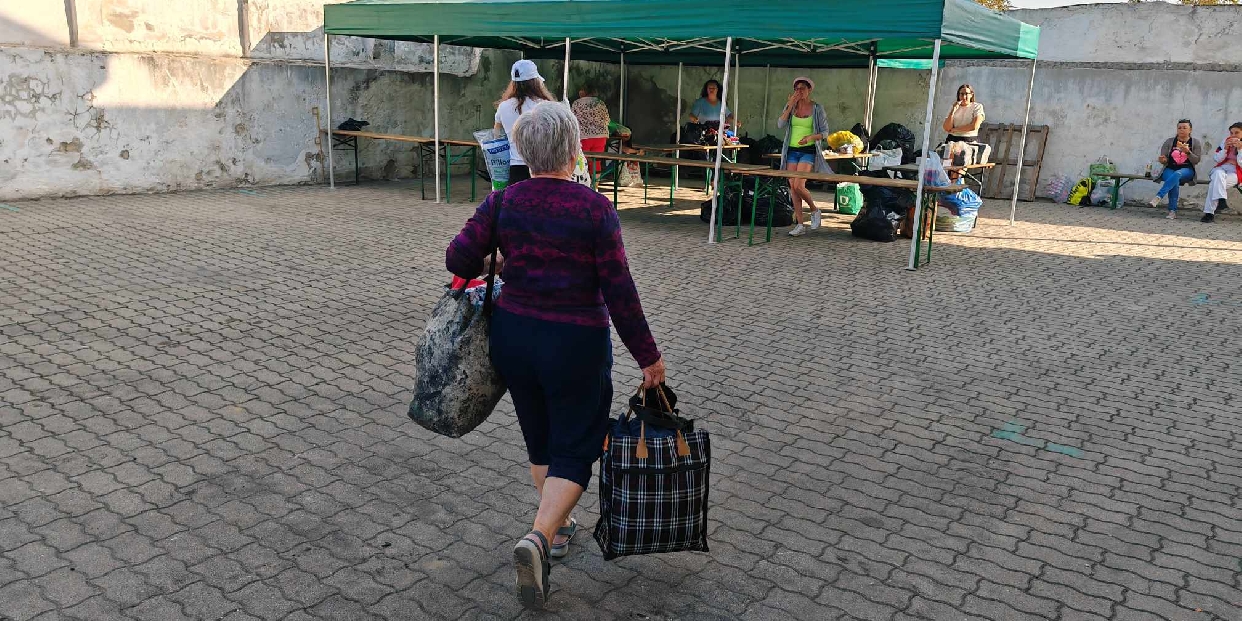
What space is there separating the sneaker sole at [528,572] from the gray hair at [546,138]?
3.83 feet

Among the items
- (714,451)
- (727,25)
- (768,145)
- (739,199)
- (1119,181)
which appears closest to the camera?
(714,451)

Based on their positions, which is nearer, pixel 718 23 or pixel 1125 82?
pixel 718 23

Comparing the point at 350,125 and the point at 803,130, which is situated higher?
the point at 803,130

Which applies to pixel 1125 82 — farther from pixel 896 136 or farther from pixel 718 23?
pixel 718 23

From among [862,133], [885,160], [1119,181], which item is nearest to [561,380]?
[885,160]

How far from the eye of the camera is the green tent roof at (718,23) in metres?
8.33

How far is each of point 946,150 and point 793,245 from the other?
2.53 m

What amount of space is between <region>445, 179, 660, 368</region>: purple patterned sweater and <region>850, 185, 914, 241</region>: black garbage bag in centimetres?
804

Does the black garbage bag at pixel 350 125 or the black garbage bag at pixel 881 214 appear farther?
the black garbage bag at pixel 350 125

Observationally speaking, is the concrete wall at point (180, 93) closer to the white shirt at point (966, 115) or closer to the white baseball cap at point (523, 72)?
the white baseball cap at point (523, 72)

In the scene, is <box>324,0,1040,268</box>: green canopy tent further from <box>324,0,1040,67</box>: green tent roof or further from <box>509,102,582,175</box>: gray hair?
<box>509,102,582,175</box>: gray hair

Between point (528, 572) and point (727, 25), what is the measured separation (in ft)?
23.5

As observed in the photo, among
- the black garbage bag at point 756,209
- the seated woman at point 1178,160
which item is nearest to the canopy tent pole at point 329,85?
the black garbage bag at point 756,209

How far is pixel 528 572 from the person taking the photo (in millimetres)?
2939
